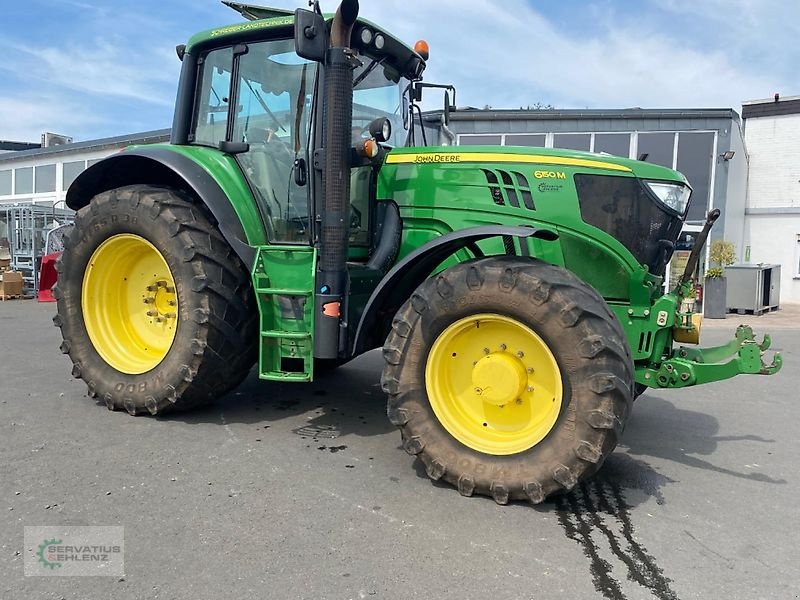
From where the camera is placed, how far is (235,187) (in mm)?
4328

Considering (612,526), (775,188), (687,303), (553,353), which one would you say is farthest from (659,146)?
(612,526)

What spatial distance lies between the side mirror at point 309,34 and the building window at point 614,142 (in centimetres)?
1418

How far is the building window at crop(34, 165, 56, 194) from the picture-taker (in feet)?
78.7

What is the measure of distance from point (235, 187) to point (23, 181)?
25.5 m

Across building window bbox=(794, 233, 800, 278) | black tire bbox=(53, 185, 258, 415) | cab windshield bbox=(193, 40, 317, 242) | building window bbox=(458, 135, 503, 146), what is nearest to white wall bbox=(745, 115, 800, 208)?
building window bbox=(794, 233, 800, 278)

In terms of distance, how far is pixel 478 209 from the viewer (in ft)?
12.7

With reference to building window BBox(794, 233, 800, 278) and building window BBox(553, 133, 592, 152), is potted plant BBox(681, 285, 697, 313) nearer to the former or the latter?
building window BBox(553, 133, 592, 152)

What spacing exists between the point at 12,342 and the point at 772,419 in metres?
8.40

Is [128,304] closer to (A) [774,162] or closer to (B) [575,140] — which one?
(B) [575,140]

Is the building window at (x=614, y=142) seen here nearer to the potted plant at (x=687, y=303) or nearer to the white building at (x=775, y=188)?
the white building at (x=775, y=188)

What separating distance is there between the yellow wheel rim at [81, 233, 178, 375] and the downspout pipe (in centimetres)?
141

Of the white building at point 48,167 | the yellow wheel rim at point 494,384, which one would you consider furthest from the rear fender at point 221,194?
the white building at point 48,167

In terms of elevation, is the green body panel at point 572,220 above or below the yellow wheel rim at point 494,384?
above

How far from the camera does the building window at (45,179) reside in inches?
945
